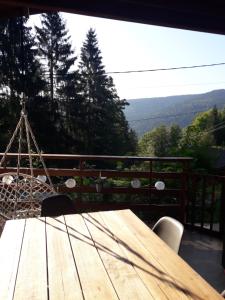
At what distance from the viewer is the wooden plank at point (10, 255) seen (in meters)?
1.28

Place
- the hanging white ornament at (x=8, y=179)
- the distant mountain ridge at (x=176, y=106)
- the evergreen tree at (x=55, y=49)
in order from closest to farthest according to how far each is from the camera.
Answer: the hanging white ornament at (x=8, y=179)
the evergreen tree at (x=55, y=49)
the distant mountain ridge at (x=176, y=106)

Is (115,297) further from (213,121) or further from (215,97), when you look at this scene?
(215,97)

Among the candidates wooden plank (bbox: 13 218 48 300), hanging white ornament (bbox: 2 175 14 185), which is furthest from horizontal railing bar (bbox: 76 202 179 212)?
wooden plank (bbox: 13 218 48 300)

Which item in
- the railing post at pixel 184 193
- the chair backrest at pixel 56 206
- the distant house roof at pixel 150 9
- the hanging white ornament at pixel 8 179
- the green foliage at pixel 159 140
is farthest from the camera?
the green foliage at pixel 159 140

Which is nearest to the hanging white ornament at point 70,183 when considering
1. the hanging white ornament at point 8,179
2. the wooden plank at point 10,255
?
the hanging white ornament at point 8,179

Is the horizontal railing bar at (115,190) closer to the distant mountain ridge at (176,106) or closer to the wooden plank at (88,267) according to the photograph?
the wooden plank at (88,267)

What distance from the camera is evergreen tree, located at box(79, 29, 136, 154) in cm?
2116

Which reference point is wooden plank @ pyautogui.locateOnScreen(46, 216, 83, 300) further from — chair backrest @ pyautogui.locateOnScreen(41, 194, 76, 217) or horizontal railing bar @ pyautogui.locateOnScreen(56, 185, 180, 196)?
horizontal railing bar @ pyautogui.locateOnScreen(56, 185, 180, 196)

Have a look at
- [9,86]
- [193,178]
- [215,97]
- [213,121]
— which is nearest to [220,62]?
[193,178]

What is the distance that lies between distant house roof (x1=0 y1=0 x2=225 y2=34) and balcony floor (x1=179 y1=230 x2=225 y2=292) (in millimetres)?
2069

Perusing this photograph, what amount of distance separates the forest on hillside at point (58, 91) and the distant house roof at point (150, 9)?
1504 cm

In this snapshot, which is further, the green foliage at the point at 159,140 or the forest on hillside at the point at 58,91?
the green foliage at the point at 159,140

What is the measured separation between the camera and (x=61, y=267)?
1.45 meters

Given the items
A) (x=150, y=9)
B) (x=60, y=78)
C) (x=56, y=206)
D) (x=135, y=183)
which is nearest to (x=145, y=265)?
(x=56, y=206)
